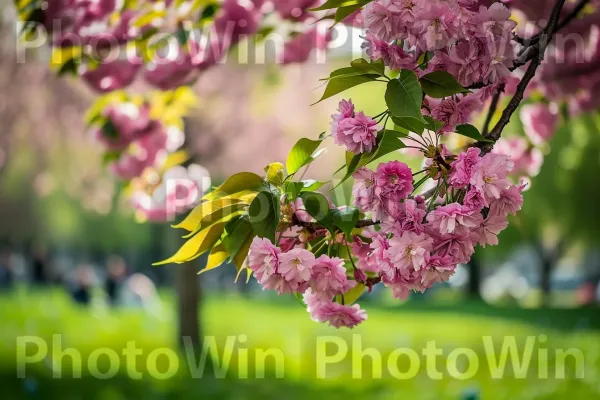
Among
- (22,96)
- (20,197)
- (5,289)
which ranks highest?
(22,96)

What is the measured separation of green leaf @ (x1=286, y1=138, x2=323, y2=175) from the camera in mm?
1710

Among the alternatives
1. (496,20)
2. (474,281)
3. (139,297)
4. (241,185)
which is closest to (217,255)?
(241,185)

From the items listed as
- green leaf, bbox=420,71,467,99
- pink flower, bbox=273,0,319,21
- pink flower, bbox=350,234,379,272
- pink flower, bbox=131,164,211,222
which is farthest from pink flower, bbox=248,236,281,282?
pink flower, bbox=273,0,319,21

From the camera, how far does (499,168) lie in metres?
1.54

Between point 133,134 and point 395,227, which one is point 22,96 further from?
point 395,227

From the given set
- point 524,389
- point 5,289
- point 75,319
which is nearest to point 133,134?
point 524,389

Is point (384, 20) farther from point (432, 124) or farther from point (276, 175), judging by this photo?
point (276, 175)

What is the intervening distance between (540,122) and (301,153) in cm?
276

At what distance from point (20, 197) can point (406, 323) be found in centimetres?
1983

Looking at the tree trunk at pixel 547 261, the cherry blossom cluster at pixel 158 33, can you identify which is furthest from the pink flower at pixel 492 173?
the tree trunk at pixel 547 261

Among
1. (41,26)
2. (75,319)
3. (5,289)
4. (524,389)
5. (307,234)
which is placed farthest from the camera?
(5,289)

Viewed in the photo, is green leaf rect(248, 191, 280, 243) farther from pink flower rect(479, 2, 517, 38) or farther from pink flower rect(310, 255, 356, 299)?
pink flower rect(479, 2, 517, 38)

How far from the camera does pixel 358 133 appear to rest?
1.60 metres

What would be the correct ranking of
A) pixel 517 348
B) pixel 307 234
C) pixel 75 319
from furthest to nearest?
pixel 75 319 → pixel 517 348 → pixel 307 234
